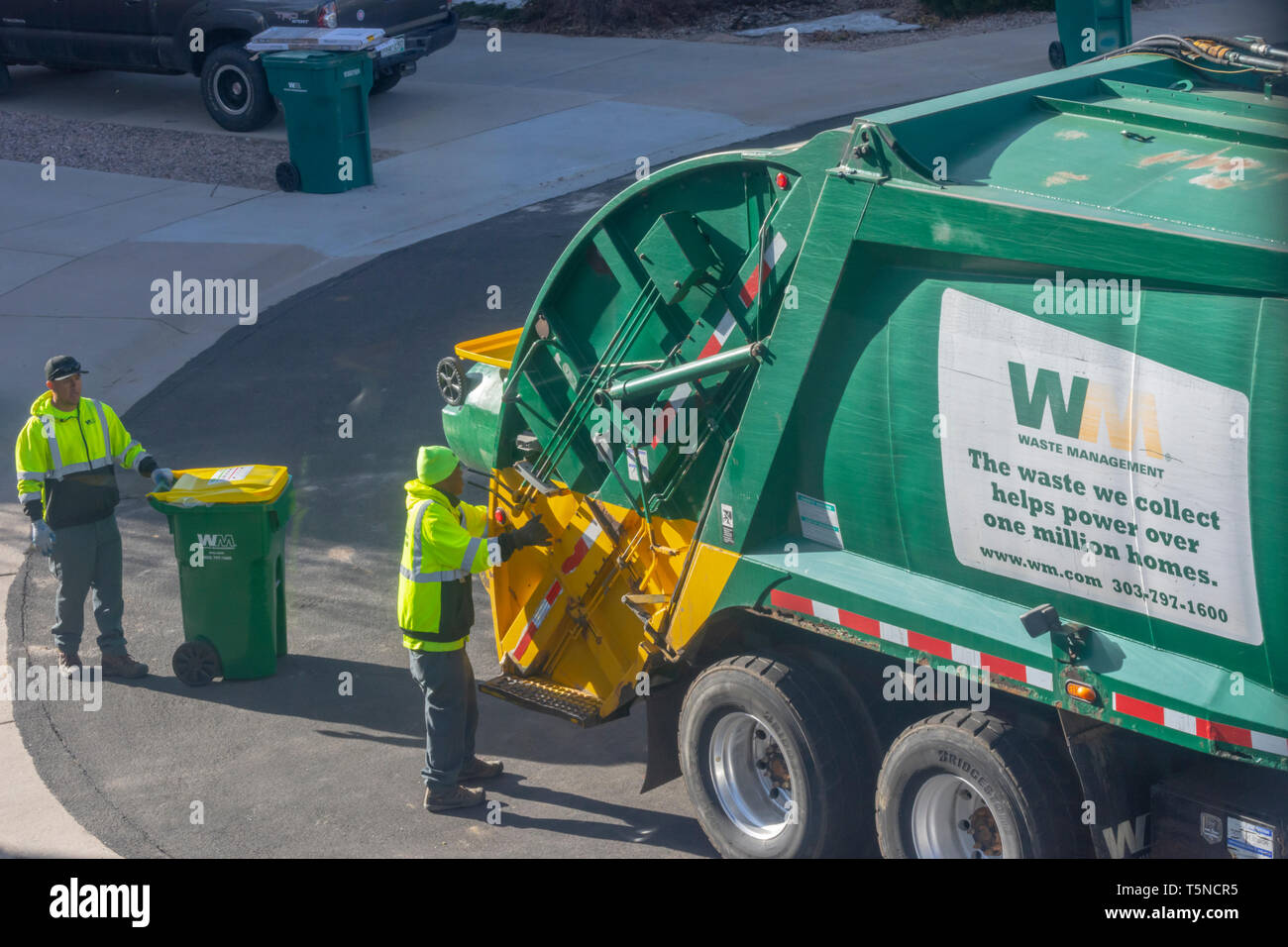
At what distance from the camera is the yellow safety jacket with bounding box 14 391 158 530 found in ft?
24.4

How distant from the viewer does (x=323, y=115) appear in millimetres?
15523

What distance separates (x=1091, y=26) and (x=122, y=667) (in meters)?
15.6

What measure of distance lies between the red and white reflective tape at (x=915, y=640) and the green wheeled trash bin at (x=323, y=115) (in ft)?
37.9

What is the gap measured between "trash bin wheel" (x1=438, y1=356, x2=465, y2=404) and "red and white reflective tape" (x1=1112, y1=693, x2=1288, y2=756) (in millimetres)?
3816

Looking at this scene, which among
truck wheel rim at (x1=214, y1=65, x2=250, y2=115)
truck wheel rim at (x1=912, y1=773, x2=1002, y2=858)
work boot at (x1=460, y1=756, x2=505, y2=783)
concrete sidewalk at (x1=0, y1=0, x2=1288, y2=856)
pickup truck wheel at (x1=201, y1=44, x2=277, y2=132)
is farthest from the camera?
truck wheel rim at (x1=214, y1=65, x2=250, y2=115)

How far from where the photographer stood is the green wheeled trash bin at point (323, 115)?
15.3 meters

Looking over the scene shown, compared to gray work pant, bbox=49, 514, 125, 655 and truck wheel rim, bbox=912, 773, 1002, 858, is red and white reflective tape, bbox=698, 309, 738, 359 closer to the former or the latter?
truck wheel rim, bbox=912, 773, 1002, 858

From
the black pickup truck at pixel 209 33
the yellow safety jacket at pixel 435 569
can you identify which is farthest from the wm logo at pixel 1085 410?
the black pickup truck at pixel 209 33

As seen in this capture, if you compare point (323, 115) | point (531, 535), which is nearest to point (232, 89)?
point (323, 115)

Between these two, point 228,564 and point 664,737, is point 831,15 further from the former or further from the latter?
point 664,737

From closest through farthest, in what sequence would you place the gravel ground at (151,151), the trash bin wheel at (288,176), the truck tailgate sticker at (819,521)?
the truck tailgate sticker at (819,521), the trash bin wheel at (288,176), the gravel ground at (151,151)

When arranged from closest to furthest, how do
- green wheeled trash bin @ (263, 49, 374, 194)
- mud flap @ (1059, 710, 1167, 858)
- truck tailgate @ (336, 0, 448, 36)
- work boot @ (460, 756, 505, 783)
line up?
1. mud flap @ (1059, 710, 1167, 858)
2. work boot @ (460, 756, 505, 783)
3. green wheeled trash bin @ (263, 49, 374, 194)
4. truck tailgate @ (336, 0, 448, 36)

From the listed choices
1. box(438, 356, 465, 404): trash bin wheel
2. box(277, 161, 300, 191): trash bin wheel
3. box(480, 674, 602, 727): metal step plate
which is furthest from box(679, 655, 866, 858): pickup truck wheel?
box(277, 161, 300, 191): trash bin wheel

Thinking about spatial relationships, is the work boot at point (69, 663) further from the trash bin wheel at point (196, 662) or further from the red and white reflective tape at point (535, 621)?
the red and white reflective tape at point (535, 621)
